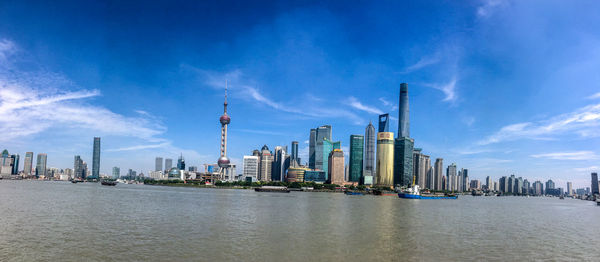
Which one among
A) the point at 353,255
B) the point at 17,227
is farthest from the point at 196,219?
the point at 353,255

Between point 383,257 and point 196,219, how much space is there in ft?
127

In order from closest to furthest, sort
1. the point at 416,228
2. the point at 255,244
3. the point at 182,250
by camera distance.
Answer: the point at 182,250 → the point at 255,244 → the point at 416,228

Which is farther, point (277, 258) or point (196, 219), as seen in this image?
point (196, 219)

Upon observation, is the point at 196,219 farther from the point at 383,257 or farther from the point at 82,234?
the point at 383,257

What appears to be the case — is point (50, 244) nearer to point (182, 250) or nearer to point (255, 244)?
point (182, 250)

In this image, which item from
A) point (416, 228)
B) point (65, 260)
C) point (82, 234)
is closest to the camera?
point (65, 260)

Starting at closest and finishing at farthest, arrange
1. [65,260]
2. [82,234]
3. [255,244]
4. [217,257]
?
1. [65,260]
2. [217,257]
3. [255,244]
4. [82,234]

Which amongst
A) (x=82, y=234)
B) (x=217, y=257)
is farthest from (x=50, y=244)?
(x=217, y=257)

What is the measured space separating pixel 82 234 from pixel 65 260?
46.6 ft

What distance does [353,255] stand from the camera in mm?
40438

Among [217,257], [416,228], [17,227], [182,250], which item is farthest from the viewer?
[416,228]

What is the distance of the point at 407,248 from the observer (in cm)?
4603

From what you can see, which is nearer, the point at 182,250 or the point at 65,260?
the point at 65,260

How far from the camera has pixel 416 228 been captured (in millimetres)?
66375
